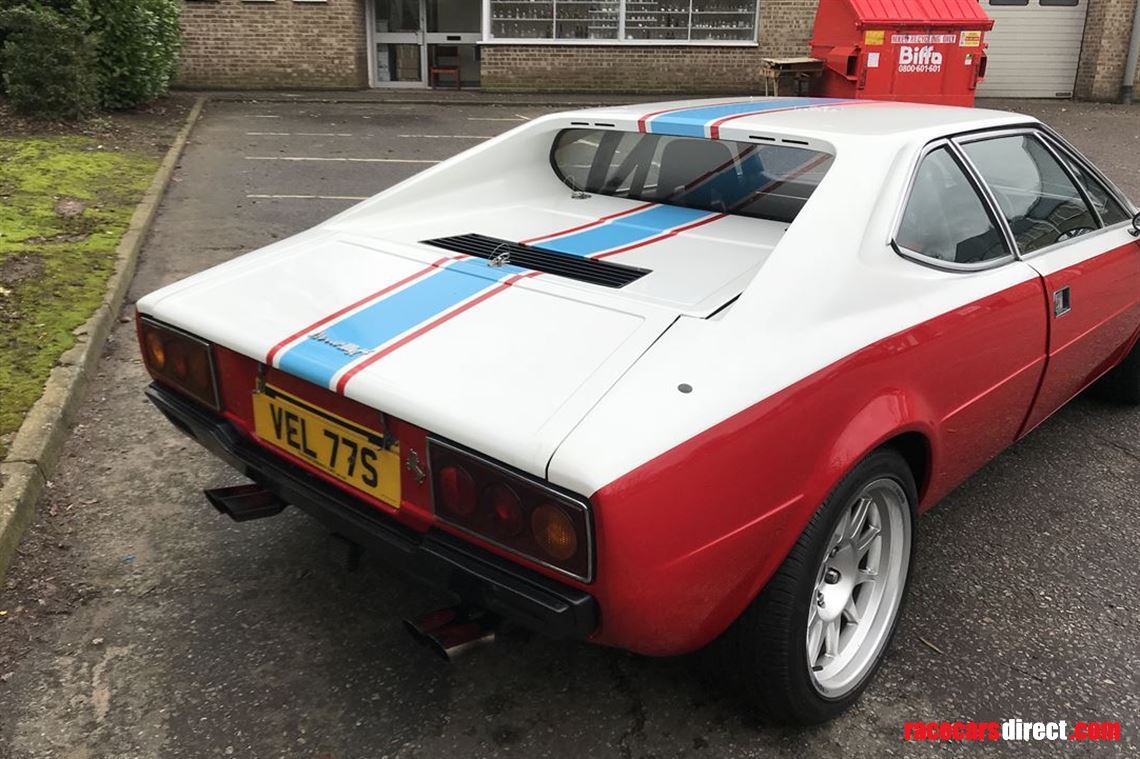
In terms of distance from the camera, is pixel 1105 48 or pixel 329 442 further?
pixel 1105 48

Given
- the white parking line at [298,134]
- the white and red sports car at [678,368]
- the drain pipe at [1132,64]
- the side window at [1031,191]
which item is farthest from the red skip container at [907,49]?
the white and red sports car at [678,368]

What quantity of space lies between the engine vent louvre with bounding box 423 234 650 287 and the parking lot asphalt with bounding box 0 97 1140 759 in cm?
106

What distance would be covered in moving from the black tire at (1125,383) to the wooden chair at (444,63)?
15252 millimetres

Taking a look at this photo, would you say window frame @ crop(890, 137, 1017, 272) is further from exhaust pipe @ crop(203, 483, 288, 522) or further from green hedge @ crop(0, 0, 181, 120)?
green hedge @ crop(0, 0, 181, 120)

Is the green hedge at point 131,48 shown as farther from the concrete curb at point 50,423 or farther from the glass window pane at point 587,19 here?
the glass window pane at point 587,19

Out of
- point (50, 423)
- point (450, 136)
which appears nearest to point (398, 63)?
point (450, 136)

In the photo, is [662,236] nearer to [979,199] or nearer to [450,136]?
[979,199]

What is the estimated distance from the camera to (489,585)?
6.31 feet

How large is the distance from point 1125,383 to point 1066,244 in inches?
57.4

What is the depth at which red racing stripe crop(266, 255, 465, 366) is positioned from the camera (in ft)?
7.48

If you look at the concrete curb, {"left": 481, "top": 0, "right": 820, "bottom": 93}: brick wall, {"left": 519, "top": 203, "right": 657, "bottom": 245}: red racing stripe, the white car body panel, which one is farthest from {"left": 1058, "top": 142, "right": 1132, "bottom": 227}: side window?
{"left": 481, "top": 0, "right": 820, "bottom": 93}: brick wall

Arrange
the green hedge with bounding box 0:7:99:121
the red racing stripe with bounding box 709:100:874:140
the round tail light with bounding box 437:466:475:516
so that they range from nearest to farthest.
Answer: the round tail light with bounding box 437:466:475:516, the red racing stripe with bounding box 709:100:874:140, the green hedge with bounding box 0:7:99:121

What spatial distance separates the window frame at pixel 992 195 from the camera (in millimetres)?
2551

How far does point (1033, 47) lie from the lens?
56.8ft
